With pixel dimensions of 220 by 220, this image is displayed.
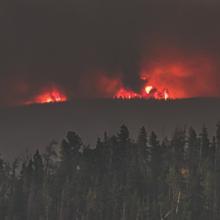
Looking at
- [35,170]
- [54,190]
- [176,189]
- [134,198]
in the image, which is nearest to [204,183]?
[176,189]

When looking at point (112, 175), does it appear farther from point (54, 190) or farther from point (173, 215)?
point (173, 215)

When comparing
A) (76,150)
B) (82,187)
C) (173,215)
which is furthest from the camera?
(76,150)

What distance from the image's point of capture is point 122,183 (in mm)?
142125

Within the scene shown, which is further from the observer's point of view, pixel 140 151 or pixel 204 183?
pixel 140 151

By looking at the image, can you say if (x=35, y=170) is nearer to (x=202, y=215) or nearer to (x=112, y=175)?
(x=112, y=175)

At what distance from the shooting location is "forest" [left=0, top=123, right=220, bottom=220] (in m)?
130

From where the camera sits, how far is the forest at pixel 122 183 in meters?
130

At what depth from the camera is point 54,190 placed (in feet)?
478

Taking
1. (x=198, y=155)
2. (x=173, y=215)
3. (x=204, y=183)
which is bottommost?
(x=173, y=215)

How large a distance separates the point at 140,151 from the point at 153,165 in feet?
26.4

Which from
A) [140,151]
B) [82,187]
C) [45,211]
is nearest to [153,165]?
[140,151]

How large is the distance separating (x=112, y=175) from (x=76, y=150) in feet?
42.7

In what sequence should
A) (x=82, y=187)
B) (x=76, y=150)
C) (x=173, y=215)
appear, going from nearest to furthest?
(x=173, y=215)
(x=82, y=187)
(x=76, y=150)

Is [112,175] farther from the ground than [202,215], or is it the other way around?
[112,175]
